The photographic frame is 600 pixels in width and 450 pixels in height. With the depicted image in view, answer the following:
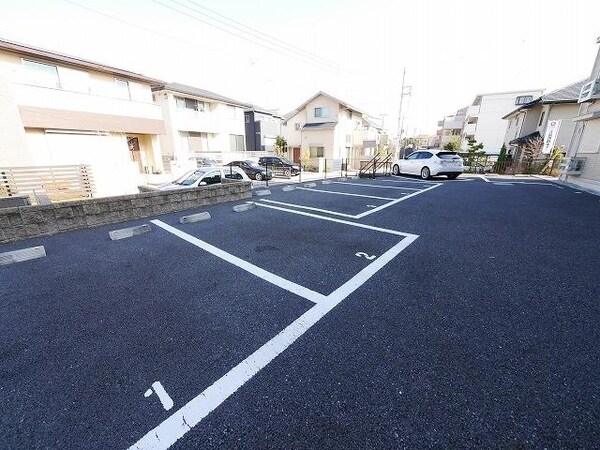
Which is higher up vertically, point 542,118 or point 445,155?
point 542,118

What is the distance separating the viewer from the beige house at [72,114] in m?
9.15

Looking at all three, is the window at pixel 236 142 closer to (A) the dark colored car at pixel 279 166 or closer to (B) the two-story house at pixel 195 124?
(B) the two-story house at pixel 195 124

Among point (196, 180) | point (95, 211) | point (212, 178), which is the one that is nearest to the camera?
point (95, 211)

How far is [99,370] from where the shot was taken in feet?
5.85

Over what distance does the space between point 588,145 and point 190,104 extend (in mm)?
24454

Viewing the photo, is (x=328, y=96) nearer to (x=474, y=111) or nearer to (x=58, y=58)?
(x=58, y=58)

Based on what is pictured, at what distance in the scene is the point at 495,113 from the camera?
1172 inches

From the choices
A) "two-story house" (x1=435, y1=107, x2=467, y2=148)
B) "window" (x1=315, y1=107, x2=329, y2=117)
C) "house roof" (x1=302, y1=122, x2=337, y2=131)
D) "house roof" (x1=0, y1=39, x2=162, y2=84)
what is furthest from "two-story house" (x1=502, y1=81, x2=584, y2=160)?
"house roof" (x1=0, y1=39, x2=162, y2=84)

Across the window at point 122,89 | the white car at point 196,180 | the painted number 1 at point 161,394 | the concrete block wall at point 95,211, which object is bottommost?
the painted number 1 at point 161,394

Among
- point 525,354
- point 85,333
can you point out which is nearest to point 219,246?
point 85,333

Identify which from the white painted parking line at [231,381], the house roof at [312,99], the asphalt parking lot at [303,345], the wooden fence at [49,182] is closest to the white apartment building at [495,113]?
the house roof at [312,99]

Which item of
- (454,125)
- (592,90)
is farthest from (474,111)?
(592,90)

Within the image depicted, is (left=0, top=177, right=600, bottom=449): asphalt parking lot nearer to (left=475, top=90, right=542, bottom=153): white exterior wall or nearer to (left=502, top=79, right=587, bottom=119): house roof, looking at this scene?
(left=502, top=79, right=587, bottom=119): house roof

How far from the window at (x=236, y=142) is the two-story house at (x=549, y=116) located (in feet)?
77.3
